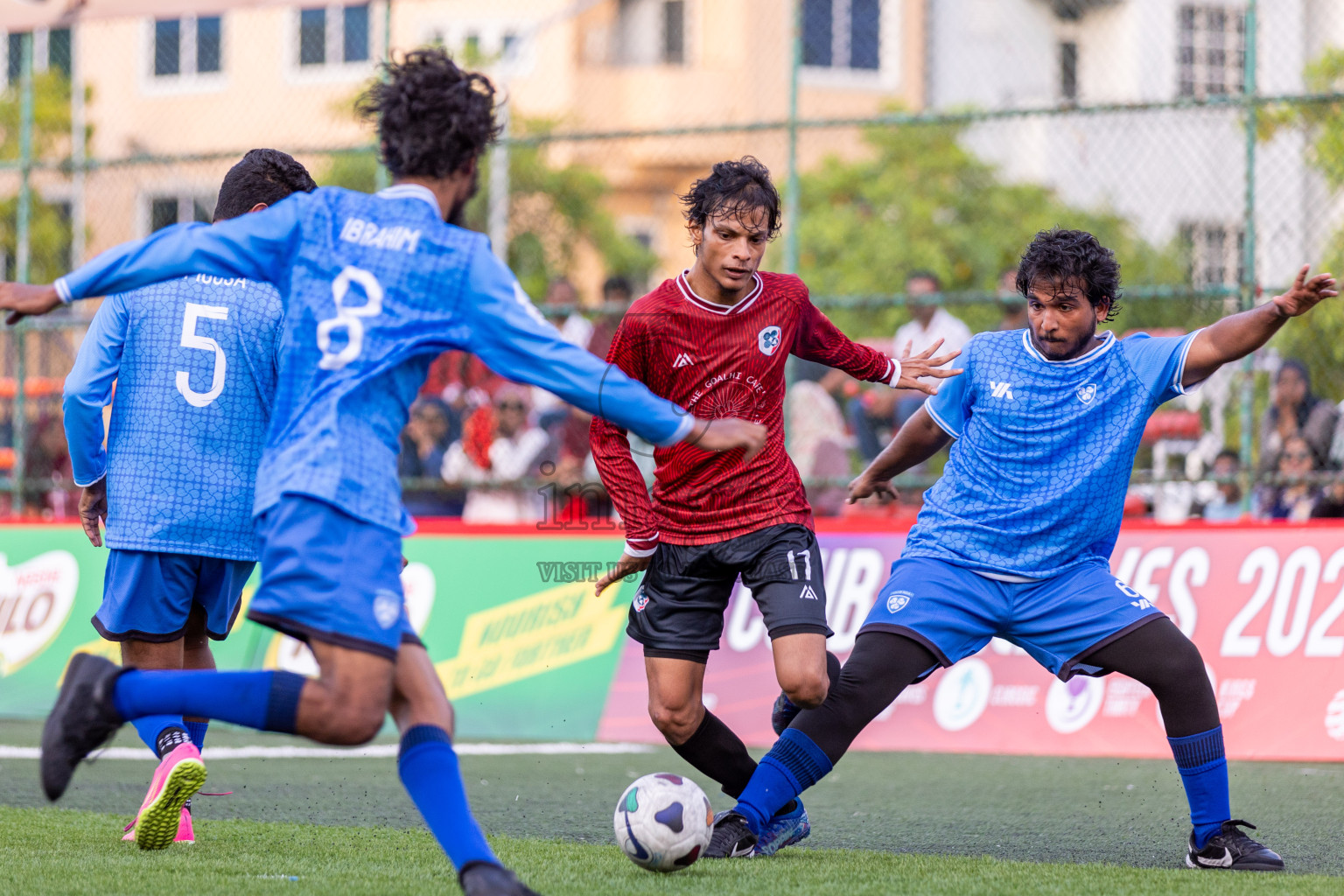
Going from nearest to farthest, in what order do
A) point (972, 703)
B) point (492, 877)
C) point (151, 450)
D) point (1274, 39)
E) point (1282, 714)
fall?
point (492, 877) → point (151, 450) → point (1282, 714) → point (972, 703) → point (1274, 39)

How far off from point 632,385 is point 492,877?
1.20 meters

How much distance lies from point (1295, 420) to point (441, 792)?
685cm

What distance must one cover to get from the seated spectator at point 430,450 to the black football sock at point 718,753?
17.8 ft

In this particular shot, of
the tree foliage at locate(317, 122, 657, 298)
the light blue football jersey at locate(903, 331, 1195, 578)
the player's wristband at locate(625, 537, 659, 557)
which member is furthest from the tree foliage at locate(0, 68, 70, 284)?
the light blue football jersey at locate(903, 331, 1195, 578)

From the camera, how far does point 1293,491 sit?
9.09 metres

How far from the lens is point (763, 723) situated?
331 inches

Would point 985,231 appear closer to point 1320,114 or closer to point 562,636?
point 1320,114

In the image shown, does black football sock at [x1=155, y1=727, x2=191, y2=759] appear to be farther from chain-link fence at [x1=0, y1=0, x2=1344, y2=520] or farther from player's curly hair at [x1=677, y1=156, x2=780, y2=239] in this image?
chain-link fence at [x1=0, y1=0, x2=1344, y2=520]

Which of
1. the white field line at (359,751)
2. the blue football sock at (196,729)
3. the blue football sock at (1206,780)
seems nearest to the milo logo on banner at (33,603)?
the white field line at (359,751)

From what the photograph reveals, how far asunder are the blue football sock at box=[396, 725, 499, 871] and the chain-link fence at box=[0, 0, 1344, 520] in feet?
18.7

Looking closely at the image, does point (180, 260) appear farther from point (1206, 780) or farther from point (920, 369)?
point (1206, 780)

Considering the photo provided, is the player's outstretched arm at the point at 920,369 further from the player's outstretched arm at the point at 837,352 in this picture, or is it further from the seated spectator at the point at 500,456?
the seated spectator at the point at 500,456

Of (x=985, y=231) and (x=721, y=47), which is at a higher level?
(x=721, y=47)

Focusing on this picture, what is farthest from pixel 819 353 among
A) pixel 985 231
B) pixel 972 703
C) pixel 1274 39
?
pixel 985 231
